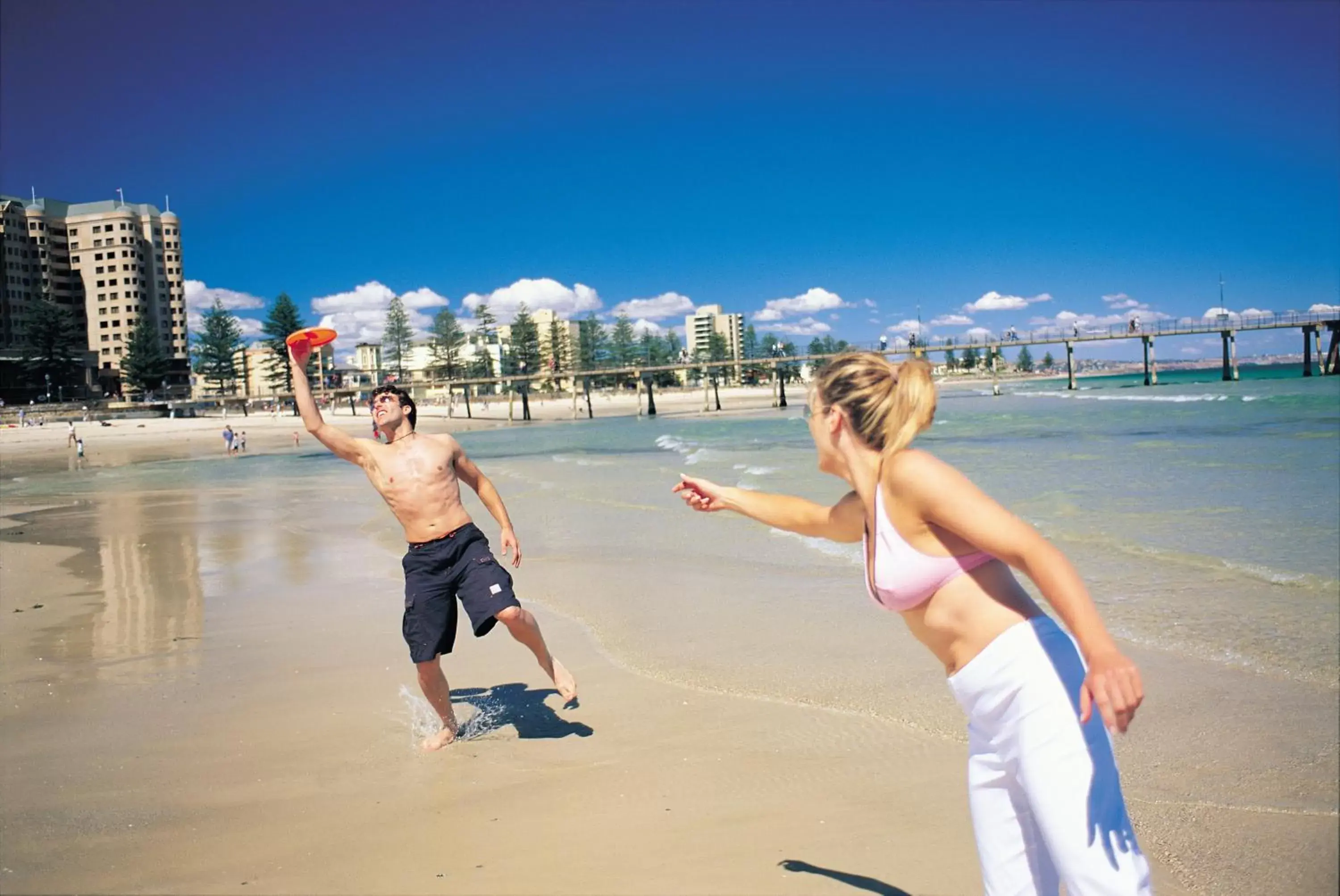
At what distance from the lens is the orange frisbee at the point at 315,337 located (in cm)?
436

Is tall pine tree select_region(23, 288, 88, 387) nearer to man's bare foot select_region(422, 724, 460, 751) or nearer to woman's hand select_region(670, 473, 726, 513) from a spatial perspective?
man's bare foot select_region(422, 724, 460, 751)

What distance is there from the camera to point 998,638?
2.03 m

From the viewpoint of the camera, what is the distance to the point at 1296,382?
84.0m

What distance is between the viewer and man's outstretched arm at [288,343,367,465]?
4.66 metres

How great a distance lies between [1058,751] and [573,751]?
3.17 meters

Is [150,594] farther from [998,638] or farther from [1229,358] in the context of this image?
[1229,358]

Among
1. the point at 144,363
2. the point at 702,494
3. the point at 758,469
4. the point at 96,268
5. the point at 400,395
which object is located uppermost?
the point at 96,268

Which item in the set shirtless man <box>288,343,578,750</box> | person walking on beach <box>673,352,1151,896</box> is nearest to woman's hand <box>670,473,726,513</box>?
person walking on beach <box>673,352,1151,896</box>

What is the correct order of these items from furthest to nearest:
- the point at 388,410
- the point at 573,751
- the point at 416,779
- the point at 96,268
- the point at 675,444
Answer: the point at 96,268
the point at 675,444
the point at 388,410
the point at 573,751
the point at 416,779

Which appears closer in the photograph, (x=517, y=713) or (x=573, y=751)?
(x=573, y=751)

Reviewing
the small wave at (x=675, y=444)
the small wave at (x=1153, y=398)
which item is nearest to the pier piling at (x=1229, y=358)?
the small wave at (x=1153, y=398)

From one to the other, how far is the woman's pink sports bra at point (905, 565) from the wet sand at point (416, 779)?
1.55m

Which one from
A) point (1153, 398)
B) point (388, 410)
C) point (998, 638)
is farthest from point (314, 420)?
point (1153, 398)

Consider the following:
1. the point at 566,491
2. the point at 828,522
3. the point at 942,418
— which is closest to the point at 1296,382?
the point at 942,418
